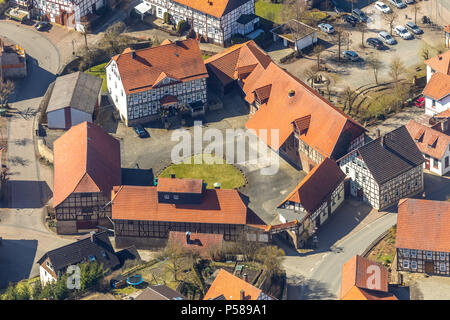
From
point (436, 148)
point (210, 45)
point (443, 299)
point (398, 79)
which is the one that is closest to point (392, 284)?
point (443, 299)

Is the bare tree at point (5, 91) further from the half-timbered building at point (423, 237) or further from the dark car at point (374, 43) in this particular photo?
the half-timbered building at point (423, 237)

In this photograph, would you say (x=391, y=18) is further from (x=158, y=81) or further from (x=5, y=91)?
(x=5, y=91)

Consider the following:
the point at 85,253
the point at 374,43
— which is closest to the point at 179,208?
the point at 85,253

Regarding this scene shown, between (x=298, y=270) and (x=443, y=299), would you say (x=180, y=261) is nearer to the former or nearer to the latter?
(x=298, y=270)

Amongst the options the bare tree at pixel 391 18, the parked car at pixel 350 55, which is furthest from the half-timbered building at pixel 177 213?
the bare tree at pixel 391 18

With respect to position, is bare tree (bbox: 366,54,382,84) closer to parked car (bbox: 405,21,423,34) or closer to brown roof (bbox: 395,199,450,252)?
parked car (bbox: 405,21,423,34)

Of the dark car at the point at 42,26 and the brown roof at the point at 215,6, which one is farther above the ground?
the brown roof at the point at 215,6
